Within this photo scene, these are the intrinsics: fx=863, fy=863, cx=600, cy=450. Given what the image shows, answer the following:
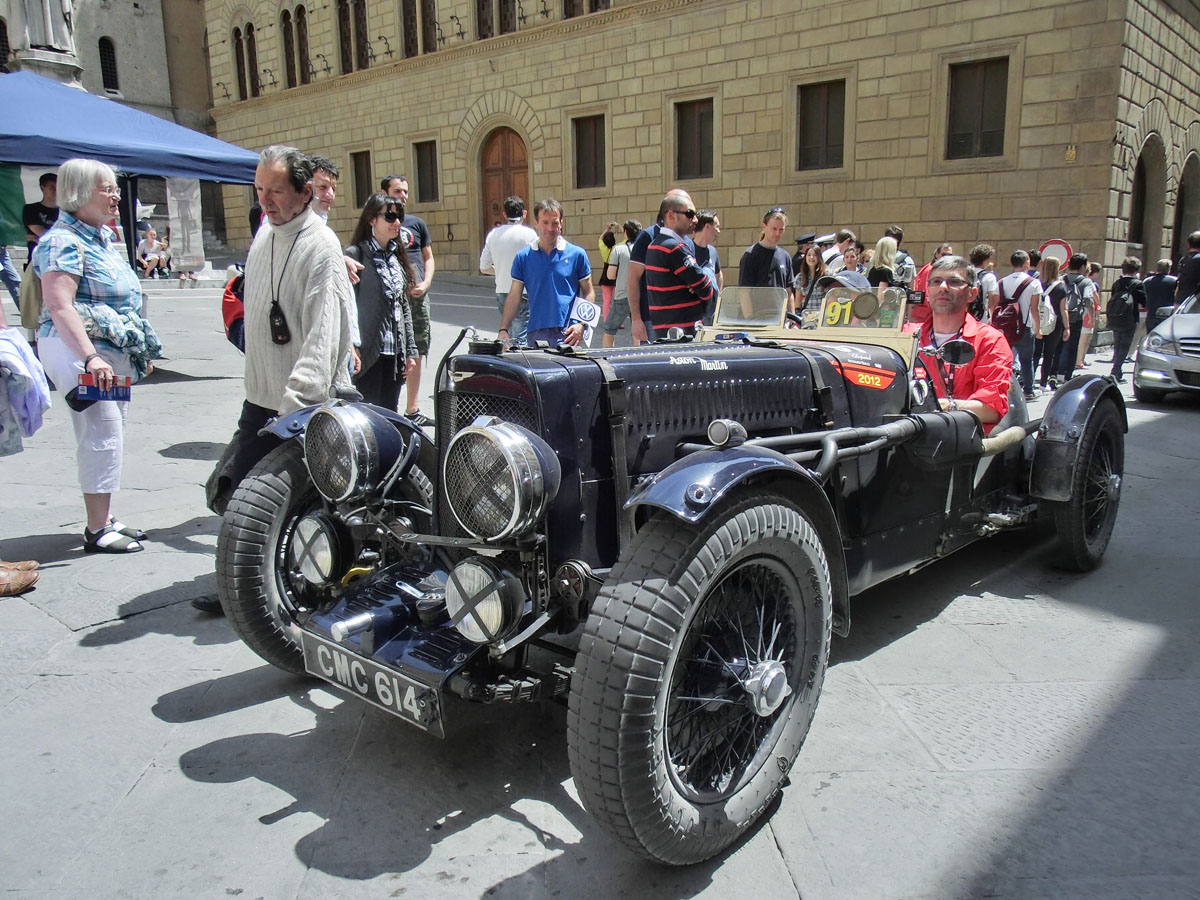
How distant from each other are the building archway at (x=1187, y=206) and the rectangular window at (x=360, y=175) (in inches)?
865

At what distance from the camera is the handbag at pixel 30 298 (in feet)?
16.0

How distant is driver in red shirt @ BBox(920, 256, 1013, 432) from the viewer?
4.03 metres

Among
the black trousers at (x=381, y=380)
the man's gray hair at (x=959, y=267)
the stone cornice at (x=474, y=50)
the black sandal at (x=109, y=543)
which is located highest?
the stone cornice at (x=474, y=50)

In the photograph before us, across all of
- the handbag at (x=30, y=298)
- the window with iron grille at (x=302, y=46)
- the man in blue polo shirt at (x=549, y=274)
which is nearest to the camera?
the handbag at (x=30, y=298)

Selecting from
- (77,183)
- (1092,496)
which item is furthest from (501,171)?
(1092,496)

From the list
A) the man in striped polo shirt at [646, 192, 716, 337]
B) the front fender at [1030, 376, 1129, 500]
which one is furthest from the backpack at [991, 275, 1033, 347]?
the front fender at [1030, 376, 1129, 500]

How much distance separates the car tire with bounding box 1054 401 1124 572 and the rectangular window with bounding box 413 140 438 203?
77.5ft

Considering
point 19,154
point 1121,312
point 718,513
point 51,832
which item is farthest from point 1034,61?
point 51,832

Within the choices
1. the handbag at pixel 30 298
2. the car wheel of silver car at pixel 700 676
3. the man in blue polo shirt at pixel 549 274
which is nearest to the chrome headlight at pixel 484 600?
the car wheel of silver car at pixel 700 676

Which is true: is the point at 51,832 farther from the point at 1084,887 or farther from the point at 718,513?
the point at 1084,887

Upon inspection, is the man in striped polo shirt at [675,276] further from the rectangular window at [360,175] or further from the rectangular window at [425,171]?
the rectangular window at [360,175]

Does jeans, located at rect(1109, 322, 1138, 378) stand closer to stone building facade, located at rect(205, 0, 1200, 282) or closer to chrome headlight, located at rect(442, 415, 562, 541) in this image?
stone building facade, located at rect(205, 0, 1200, 282)

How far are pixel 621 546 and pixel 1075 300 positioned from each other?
35.7 ft

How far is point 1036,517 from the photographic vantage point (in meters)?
4.46
